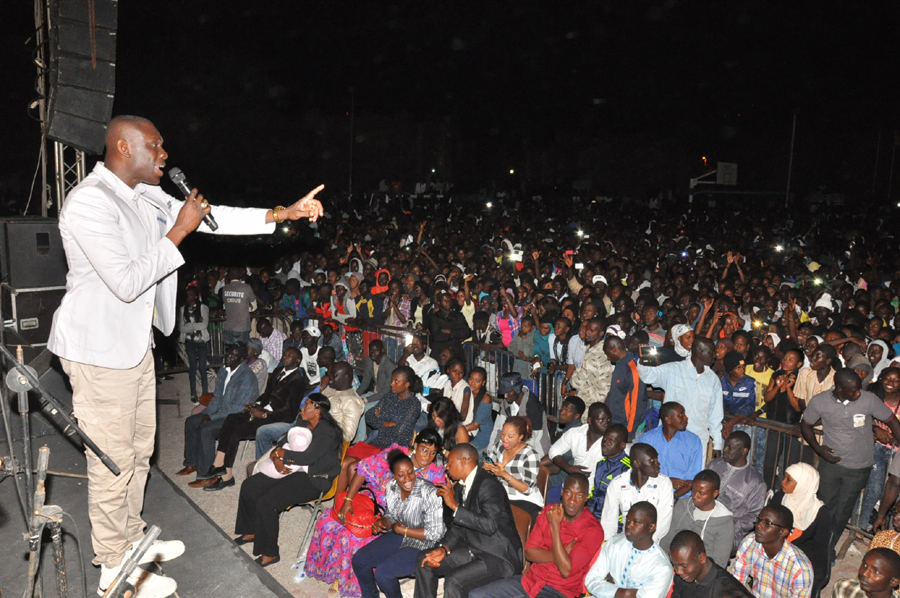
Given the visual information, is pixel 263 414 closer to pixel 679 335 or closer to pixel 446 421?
pixel 446 421

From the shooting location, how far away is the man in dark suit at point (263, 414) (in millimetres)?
6734

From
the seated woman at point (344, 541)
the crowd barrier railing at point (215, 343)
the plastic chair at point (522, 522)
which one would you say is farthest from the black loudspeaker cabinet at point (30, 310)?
the crowd barrier railing at point (215, 343)

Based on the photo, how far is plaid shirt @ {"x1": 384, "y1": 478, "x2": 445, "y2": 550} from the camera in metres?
4.72

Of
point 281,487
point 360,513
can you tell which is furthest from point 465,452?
point 281,487

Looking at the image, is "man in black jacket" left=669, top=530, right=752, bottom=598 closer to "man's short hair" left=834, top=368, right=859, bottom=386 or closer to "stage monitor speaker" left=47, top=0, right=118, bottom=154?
"man's short hair" left=834, top=368, right=859, bottom=386

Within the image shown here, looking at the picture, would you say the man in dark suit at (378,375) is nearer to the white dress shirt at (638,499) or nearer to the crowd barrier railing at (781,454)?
the white dress shirt at (638,499)

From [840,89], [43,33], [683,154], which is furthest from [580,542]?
[683,154]

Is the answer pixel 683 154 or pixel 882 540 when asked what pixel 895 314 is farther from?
pixel 683 154

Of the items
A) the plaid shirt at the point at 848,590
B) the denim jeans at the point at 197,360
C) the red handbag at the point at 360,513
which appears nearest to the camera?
the plaid shirt at the point at 848,590

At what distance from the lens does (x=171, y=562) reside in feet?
11.5

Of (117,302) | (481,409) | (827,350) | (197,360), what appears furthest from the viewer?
(197,360)

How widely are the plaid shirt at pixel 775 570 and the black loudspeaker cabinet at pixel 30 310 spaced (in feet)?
16.2

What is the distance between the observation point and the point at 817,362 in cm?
611

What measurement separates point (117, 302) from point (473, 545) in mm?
2842
